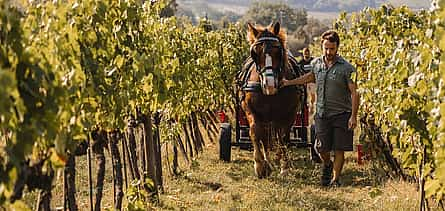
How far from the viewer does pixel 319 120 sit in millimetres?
8359

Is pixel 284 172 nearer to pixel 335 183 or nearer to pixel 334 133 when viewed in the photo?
pixel 335 183

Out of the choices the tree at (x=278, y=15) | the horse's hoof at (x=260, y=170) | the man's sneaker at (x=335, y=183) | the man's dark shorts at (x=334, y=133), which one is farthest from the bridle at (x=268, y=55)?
the tree at (x=278, y=15)

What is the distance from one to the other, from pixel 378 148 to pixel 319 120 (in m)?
0.78

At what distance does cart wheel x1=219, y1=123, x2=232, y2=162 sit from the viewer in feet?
35.7

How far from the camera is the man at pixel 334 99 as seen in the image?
803 centimetres

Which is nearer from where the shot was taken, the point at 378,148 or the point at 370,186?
the point at 378,148

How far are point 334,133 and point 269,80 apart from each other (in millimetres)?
1003

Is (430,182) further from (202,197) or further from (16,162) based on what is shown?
(202,197)

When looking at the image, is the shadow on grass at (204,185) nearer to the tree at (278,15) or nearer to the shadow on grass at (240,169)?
the shadow on grass at (240,169)

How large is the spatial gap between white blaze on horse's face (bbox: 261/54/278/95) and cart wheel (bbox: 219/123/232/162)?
2.41m

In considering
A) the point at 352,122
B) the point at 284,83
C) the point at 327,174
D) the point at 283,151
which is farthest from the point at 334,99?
the point at 283,151

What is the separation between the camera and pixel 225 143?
35.8 feet

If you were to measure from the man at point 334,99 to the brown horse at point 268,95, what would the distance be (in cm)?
54

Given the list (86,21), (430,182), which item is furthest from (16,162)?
(430,182)
